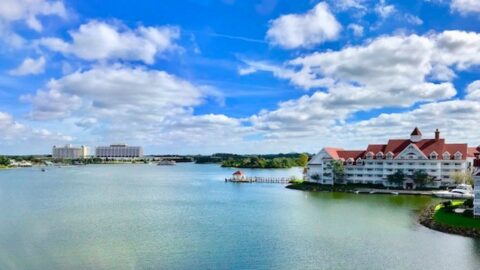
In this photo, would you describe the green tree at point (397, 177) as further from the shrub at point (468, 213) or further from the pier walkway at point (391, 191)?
the shrub at point (468, 213)

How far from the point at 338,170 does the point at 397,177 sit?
8.13 metres

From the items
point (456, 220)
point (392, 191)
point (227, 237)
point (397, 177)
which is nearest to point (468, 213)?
point (456, 220)

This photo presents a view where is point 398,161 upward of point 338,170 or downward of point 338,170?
upward

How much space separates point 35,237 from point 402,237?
75.6 ft

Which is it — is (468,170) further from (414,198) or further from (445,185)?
(414,198)

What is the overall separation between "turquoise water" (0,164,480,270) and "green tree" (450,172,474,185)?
10.5 meters

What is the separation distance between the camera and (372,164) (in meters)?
64.1

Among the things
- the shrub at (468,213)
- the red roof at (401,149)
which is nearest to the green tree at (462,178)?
the red roof at (401,149)

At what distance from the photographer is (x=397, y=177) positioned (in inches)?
2352

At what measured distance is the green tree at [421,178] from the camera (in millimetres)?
58281

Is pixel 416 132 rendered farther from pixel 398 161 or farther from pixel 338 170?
pixel 338 170

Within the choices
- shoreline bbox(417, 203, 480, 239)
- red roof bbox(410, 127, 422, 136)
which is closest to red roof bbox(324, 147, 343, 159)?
red roof bbox(410, 127, 422, 136)

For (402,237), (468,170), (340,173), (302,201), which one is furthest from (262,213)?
(468,170)

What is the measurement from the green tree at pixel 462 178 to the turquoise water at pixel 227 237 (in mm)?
10514
